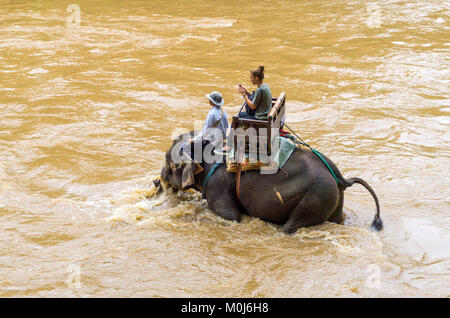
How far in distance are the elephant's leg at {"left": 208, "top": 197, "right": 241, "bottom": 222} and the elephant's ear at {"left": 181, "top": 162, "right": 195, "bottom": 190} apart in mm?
448

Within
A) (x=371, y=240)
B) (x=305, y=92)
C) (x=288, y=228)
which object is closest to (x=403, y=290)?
(x=371, y=240)

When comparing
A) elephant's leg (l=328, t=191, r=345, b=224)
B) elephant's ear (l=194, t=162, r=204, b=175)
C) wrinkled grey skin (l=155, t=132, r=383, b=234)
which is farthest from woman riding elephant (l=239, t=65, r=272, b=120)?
elephant's leg (l=328, t=191, r=345, b=224)

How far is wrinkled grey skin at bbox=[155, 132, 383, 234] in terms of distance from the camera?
5.65 metres

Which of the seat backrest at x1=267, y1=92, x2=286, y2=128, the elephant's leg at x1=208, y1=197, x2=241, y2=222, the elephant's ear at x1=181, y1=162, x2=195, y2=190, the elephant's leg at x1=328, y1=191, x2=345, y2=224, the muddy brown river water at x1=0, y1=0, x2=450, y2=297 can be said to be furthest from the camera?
the elephant's ear at x1=181, y1=162, x2=195, y2=190

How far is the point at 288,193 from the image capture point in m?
5.74

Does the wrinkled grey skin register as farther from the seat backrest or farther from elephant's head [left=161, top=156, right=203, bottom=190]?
the seat backrest

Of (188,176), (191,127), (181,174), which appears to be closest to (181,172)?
(181,174)

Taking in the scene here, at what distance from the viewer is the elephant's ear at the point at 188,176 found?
20.9ft

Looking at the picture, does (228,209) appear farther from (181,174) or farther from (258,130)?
(258,130)

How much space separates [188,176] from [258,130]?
1.24 meters

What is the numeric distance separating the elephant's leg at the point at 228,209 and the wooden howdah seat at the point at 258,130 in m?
0.74

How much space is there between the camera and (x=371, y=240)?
5.82m

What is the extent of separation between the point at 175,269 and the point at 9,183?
12.5 ft

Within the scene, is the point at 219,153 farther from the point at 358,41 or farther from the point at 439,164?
the point at 358,41
